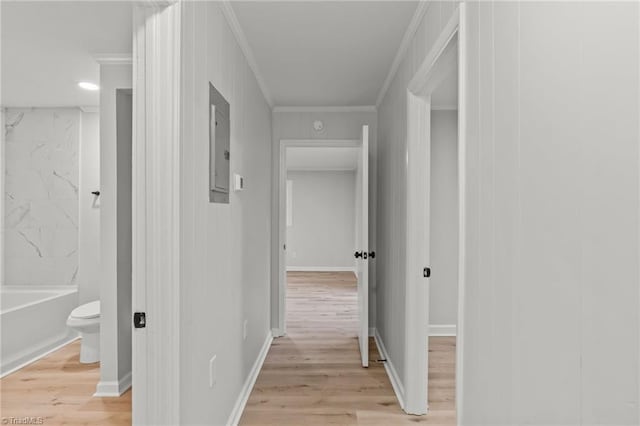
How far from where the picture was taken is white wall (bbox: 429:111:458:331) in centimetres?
436

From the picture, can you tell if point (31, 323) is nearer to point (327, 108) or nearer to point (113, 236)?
point (113, 236)

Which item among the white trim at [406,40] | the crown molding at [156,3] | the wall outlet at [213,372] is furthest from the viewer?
the white trim at [406,40]

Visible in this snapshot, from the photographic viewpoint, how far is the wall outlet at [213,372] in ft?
6.36

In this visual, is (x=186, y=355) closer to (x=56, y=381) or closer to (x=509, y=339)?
(x=509, y=339)

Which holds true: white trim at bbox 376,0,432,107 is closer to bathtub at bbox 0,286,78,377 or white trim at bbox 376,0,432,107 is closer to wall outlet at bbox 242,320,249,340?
wall outlet at bbox 242,320,249,340

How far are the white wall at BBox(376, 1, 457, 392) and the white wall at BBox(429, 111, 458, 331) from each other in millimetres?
728

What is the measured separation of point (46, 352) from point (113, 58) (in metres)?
2.65

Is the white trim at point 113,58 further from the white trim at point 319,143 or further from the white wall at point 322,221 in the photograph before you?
the white wall at point 322,221

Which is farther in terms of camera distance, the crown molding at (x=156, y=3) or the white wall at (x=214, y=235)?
the white wall at (x=214, y=235)

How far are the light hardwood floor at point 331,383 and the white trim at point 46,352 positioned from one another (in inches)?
77.2

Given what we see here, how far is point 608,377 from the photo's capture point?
0.78 metres

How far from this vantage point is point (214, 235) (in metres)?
1.99

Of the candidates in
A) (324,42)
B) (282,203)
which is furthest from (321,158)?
(324,42)

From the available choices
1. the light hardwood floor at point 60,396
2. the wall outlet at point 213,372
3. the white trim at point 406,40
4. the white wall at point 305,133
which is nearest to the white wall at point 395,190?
the white trim at point 406,40
